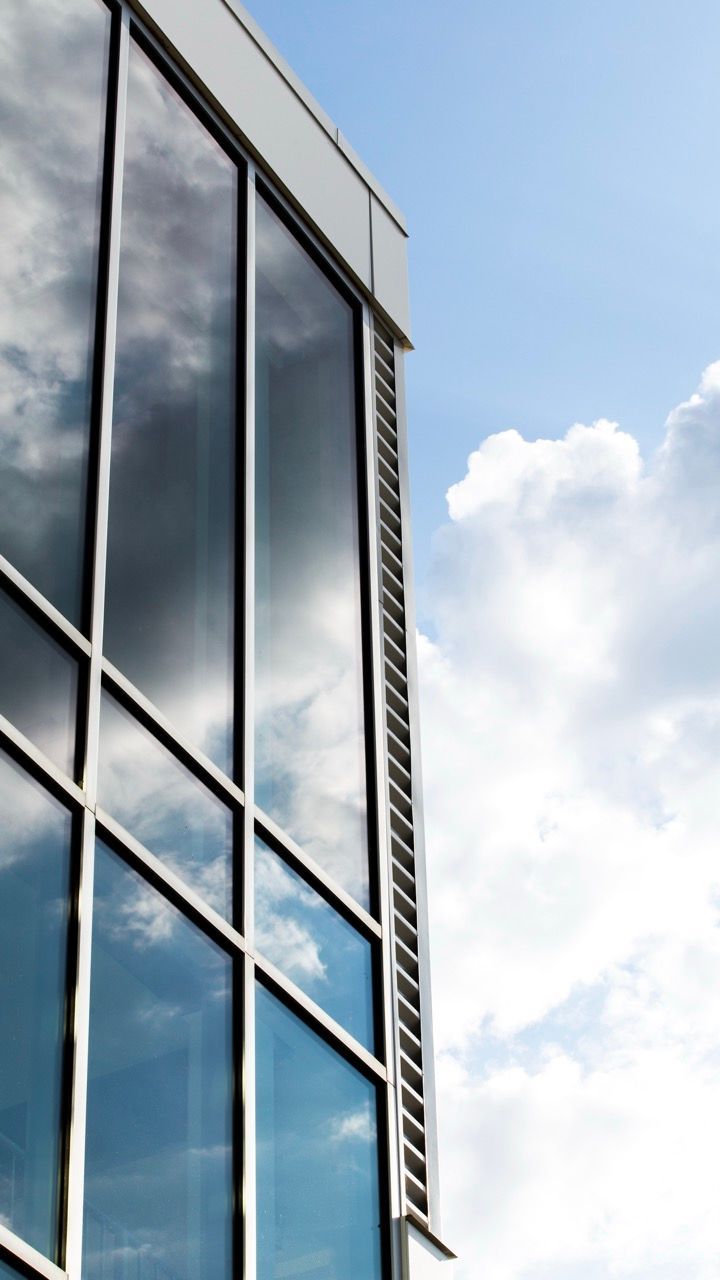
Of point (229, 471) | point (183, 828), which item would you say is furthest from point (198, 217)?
point (183, 828)

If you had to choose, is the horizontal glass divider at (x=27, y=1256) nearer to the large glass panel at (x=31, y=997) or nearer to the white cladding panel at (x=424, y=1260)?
the large glass panel at (x=31, y=997)

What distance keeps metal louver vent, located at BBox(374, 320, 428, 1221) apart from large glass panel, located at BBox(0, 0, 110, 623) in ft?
9.87

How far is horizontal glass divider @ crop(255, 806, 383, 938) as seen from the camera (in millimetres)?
8445

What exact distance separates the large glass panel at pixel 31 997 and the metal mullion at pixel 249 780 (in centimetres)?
134

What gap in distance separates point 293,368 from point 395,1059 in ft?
14.8

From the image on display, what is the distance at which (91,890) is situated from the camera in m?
6.91

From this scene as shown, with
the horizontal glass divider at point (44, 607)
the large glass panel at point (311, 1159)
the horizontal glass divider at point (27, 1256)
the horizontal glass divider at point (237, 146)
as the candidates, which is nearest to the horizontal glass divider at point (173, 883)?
the large glass panel at point (311, 1159)

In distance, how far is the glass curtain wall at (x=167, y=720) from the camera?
6.62m

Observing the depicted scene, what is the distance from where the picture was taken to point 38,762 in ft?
22.6

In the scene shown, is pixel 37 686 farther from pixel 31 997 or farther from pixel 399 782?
pixel 399 782

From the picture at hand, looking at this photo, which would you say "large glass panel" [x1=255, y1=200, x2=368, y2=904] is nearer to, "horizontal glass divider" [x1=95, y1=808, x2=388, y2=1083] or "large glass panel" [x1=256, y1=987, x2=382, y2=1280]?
"horizontal glass divider" [x1=95, y1=808, x2=388, y2=1083]

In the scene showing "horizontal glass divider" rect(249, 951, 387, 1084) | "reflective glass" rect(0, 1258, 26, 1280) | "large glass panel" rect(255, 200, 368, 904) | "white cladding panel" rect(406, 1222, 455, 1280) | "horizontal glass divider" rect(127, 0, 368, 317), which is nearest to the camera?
"reflective glass" rect(0, 1258, 26, 1280)

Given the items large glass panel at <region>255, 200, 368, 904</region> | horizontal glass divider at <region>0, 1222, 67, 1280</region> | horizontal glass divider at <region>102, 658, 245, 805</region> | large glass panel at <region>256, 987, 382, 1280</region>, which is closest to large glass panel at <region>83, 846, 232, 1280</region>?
horizontal glass divider at <region>0, 1222, 67, 1280</region>

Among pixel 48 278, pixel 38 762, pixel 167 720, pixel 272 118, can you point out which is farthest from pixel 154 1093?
pixel 272 118
